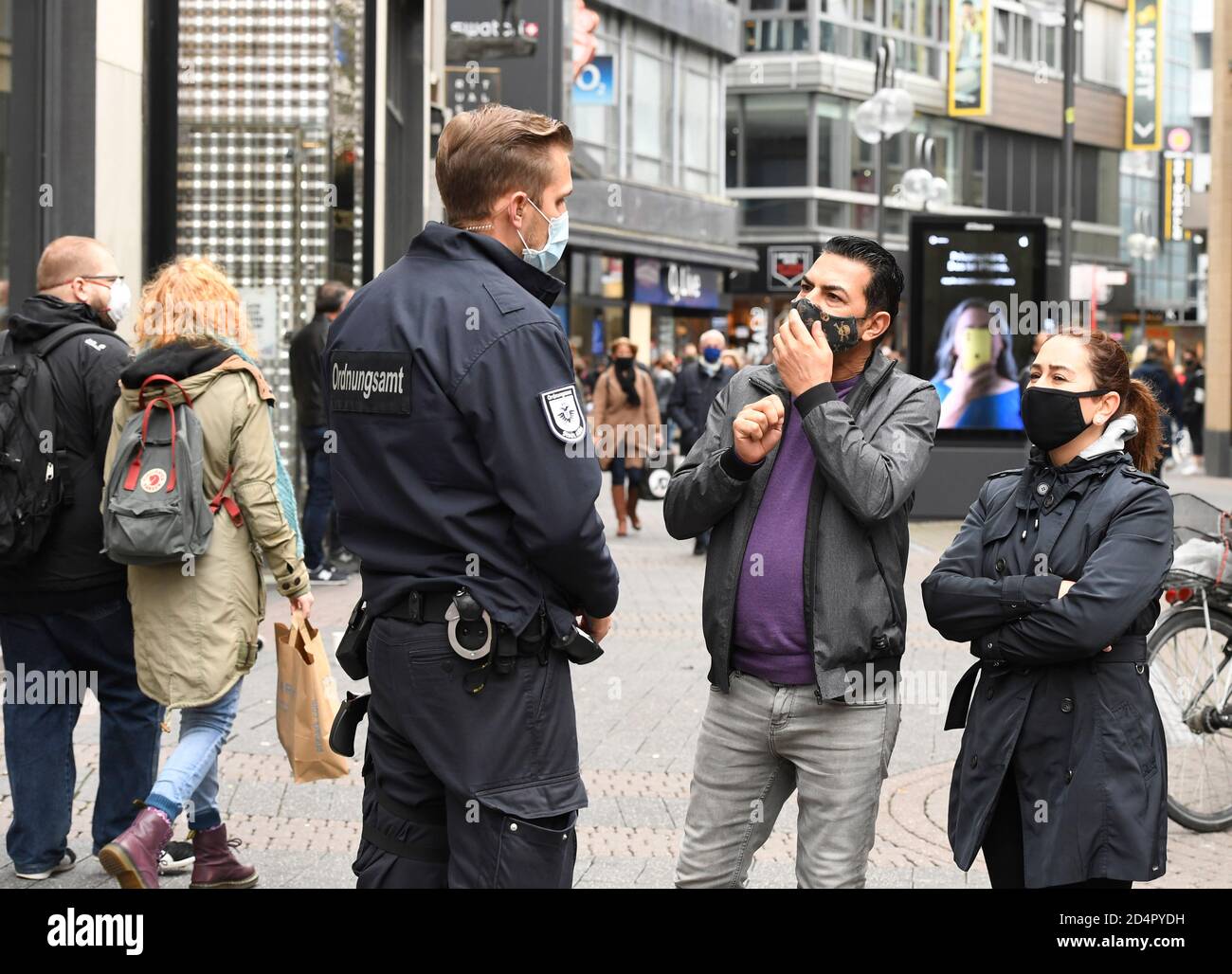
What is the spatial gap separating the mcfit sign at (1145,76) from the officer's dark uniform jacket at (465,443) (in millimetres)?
50947

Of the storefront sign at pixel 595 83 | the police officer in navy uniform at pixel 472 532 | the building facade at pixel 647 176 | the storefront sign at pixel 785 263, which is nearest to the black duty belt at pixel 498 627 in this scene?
the police officer in navy uniform at pixel 472 532

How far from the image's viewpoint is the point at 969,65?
159ft

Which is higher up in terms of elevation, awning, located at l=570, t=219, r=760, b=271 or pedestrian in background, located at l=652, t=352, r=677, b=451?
awning, located at l=570, t=219, r=760, b=271

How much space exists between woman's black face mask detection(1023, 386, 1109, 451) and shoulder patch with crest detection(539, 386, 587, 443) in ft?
3.95

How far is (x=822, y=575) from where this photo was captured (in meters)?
3.69

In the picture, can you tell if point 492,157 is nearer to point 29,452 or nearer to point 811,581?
point 811,581

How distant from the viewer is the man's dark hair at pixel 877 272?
383 centimetres

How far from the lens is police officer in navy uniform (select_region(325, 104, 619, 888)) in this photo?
3227 mm

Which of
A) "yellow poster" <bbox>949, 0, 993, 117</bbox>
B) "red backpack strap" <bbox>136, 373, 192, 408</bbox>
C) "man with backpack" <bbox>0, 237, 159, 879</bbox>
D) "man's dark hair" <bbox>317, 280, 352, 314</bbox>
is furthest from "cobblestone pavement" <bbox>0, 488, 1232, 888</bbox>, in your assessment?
"yellow poster" <bbox>949, 0, 993, 117</bbox>
